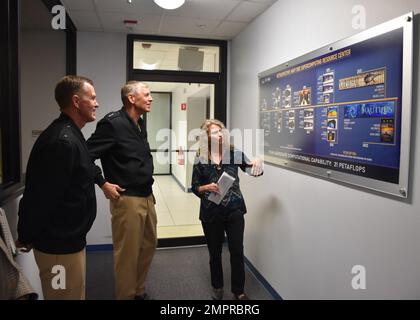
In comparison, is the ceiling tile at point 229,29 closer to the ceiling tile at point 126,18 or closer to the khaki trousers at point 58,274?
the ceiling tile at point 126,18

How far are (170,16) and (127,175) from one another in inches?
63.4

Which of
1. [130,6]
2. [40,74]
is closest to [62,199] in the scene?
[130,6]

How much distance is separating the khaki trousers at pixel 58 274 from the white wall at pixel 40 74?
7.15 ft

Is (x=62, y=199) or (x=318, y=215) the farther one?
(x=318, y=215)

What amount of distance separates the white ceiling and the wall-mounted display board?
32.1 inches

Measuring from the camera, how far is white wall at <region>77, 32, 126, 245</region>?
3516mm

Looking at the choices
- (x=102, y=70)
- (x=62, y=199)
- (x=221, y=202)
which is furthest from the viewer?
(x=102, y=70)

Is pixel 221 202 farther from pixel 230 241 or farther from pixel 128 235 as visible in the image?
pixel 128 235

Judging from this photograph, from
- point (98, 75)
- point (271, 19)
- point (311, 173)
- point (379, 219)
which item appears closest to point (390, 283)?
point (379, 219)

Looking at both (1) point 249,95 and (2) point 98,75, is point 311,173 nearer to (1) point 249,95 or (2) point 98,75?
(1) point 249,95

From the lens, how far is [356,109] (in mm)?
1602

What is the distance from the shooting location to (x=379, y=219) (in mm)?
1503

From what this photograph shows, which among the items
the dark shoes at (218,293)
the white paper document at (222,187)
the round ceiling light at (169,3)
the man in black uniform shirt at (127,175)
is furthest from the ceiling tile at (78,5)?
the dark shoes at (218,293)

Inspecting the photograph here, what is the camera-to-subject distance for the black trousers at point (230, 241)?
2.37m
